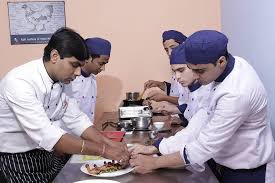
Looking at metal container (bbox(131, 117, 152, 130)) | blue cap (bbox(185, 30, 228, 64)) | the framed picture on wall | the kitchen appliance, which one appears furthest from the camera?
the framed picture on wall

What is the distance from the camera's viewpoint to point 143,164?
1.55m

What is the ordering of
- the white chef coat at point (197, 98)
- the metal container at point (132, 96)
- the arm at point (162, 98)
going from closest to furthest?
1. the white chef coat at point (197, 98)
2. the arm at point (162, 98)
3. the metal container at point (132, 96)

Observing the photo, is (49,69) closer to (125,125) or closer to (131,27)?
(125,125)

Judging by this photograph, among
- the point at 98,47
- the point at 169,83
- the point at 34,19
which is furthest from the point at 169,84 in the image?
the point at 34,19

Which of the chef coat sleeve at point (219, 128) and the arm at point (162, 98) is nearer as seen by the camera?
the chef coat sleeve at point (219, 128)

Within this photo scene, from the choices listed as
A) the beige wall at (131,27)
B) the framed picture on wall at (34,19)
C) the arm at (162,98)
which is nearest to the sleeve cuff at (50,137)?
the arm at (162,98)

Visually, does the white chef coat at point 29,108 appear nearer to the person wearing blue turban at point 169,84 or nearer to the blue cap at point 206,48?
the blue cap at point 206,48

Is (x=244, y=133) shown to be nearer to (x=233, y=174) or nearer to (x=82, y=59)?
(x=233, y=174)

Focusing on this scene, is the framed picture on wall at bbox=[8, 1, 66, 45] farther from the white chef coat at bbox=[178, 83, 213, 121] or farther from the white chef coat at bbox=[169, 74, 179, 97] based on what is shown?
the white chef coat at bbox=[178, 83, 213, 121]

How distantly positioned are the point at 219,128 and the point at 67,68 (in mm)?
746

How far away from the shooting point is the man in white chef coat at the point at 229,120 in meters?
1.40

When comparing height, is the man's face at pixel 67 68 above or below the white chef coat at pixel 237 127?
above

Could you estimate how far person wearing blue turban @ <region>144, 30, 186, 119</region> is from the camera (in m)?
2.89

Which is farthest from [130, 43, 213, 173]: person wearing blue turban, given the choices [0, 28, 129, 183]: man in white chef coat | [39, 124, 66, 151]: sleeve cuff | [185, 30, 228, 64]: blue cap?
[39, 124, 66, 151]: sleeve cuff
